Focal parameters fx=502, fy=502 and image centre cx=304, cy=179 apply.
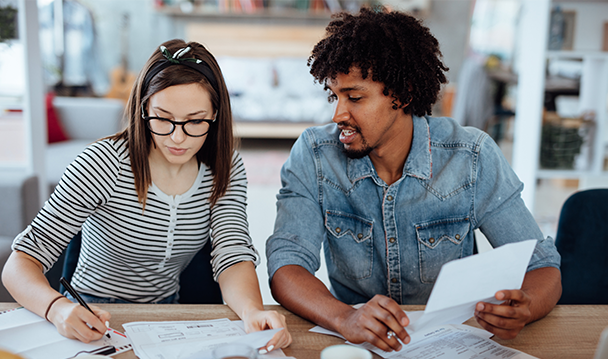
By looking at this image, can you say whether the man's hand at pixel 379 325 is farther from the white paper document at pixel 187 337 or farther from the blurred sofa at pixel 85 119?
the blurred sofa at pixel 85 119

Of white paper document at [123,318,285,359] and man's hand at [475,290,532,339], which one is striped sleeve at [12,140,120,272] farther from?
man's hand at [475,290,532,339]

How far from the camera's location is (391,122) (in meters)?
1.24

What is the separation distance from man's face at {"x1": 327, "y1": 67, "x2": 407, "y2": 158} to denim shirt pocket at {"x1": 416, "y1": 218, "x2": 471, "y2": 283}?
24cm

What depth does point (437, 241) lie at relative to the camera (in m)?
1.21

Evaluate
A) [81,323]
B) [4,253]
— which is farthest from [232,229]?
[4,253]

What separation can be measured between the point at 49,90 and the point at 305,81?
109 inches

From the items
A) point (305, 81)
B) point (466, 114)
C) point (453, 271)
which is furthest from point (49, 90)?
point (453, 271)

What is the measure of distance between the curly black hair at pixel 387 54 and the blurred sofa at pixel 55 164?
874mm

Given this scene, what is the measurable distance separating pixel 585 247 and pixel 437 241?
452mm

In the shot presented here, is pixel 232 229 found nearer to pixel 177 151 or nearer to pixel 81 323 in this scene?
pixel 177 151

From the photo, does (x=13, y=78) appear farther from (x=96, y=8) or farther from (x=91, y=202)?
(x=96, y=8)

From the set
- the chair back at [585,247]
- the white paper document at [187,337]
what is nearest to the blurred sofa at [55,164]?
the white paper document at [187,337]

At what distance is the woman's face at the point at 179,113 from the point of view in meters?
1.05

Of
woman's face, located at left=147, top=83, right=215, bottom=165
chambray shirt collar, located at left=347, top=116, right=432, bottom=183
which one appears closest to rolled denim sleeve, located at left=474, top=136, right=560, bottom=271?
chambray shirt collar, located at left=347, top=116, right=432, bottom=183
